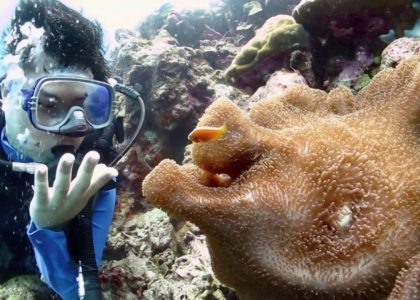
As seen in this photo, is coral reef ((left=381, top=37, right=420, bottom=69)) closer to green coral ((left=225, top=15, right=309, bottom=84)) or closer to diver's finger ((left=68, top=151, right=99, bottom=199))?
green coral ((left=225, top=15, right=309, bottom=84))

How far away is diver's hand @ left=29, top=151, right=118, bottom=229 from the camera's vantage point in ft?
5.30

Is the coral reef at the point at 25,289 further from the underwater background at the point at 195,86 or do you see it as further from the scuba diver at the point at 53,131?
the scuba diver at the point at 53,131

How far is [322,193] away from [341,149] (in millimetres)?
184

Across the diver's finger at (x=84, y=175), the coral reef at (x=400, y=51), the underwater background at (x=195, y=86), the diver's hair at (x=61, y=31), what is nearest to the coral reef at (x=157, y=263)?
the underwater background at (x=195, y=86)

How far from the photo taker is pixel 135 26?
8.97 metres

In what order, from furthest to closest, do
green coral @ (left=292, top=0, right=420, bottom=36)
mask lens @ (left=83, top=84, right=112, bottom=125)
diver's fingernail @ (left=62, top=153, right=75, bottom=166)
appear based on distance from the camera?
green coral @ (left=292, top=0, right=420, bottom=36)
mask lens @ (left=83, top=84, right=112, bottom=125)
diver's fingernail @ (left=62, top=153, right=75, bottom=166)

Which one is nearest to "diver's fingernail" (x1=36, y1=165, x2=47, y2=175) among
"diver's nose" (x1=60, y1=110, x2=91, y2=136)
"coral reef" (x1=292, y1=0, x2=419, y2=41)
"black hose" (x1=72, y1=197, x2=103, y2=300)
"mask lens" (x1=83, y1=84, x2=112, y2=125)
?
"black hose" (x1=72, y1=197, x2=103, y2=300)

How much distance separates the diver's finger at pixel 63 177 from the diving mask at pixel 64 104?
690 millimetres

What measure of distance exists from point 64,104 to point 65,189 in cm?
90

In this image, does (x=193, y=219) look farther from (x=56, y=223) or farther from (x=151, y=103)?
Answer: (x=151, y=103)

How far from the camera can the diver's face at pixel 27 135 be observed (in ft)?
7.81

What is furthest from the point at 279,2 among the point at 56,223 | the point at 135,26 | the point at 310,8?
the point at 56,223

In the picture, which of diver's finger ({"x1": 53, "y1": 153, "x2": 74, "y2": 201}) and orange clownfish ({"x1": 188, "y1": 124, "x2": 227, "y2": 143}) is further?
diver's finger ({"x1": 53, "y1": 153, "x2": 74, "y2": 201})

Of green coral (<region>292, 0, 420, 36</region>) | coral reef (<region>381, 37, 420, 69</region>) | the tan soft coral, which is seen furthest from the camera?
green coral (<region>292, 0, 420, 36</region>)
